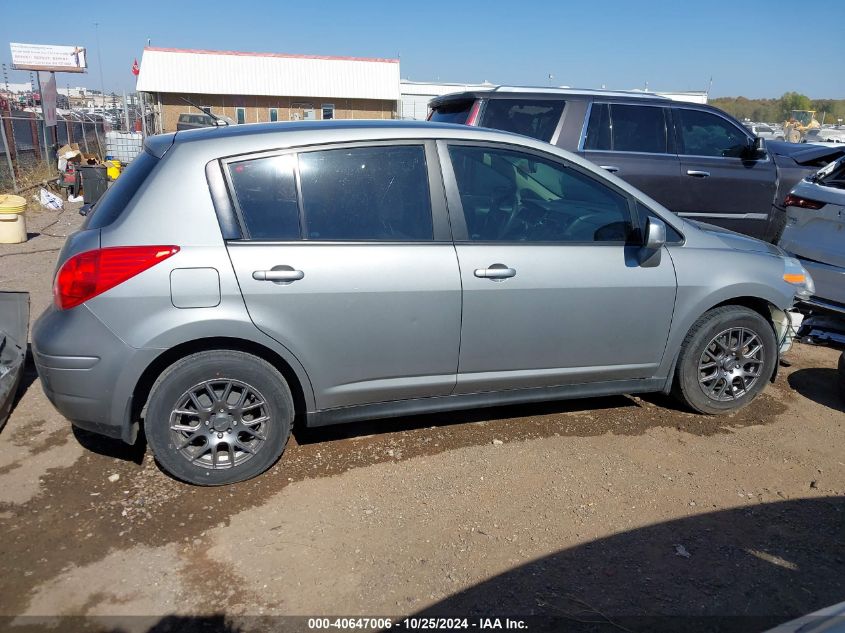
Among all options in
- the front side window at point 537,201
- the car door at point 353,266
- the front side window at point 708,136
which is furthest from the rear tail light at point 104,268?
the front side window at point 708,136

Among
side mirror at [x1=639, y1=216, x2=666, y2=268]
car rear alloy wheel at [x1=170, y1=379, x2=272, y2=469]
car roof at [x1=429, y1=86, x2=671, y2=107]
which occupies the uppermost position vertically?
car roof at [x1=429, y1=86, x2=671, y2=107]

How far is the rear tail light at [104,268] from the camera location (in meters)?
3.14

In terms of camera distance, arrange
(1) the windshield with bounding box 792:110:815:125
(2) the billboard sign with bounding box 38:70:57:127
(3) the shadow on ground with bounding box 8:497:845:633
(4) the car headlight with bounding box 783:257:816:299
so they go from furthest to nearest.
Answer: (1) the windshield with bounding box 792:110:815:125 < (2) the billboard sign with bounding box 38:70:57:127 < (4) the car headlight with bounding box 783:257:816:299 < (3) the shadow on ground with bounding box 8:497:845:633

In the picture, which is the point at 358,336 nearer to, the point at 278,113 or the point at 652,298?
the point at 652,298

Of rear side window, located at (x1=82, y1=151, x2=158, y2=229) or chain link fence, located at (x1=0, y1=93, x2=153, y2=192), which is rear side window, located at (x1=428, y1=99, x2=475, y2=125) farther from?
chain link fence, located at (x1=0, y1=93, x2=153, y2=192)

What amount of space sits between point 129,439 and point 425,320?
5.45 ft

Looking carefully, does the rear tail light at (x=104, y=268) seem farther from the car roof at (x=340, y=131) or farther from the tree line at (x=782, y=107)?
the tree line at (x=782, y=107)

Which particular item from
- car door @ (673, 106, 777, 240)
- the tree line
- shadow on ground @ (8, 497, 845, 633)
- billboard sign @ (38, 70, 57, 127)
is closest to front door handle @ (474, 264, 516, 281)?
shadow on ground @ (8, 497, 845, 633)

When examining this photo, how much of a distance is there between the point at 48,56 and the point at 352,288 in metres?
35.6

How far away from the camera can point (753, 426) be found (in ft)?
14.4

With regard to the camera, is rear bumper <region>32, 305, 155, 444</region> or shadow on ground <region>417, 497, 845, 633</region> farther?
rear bumper <region>32, 305, 155, 444</region>

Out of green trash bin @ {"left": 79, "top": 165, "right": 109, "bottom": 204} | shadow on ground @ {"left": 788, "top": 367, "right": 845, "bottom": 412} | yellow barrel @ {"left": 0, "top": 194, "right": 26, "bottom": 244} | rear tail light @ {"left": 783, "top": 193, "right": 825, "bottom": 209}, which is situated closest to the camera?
shadow on ground @ {"left": 788, "top": 367, "right": 845, "bottom": 412}

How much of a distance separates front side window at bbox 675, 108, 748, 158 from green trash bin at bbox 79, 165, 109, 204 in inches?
326

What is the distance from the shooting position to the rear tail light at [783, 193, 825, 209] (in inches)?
226
